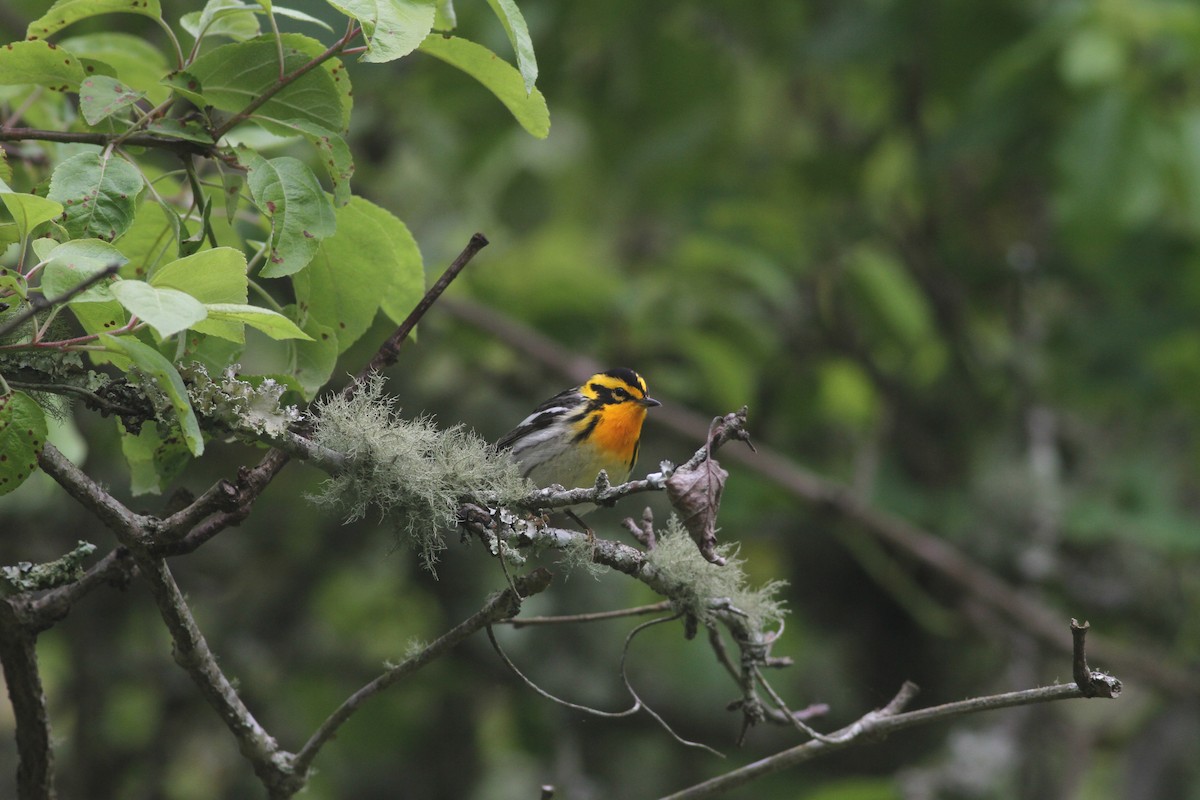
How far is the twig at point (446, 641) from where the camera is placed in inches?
84.4

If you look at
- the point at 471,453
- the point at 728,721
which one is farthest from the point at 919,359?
the point at 471,453

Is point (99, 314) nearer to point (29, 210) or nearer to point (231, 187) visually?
point (29, 210)

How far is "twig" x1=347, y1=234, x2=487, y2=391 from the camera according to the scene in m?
2.28

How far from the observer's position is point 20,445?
6.19 ft

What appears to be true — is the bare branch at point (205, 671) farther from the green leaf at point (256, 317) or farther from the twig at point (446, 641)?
the green leaf at point (256, 317)

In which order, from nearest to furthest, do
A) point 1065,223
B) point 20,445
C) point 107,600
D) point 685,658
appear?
point 20,445
point 1065,223
point 107,600
point 685,658

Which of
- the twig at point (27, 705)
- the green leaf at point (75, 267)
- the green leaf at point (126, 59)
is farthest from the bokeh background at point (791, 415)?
the green leaf at point (75, 267)

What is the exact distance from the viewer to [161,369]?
66.4 inches

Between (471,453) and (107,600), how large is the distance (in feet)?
15.9

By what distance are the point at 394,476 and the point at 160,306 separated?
737 millimetres

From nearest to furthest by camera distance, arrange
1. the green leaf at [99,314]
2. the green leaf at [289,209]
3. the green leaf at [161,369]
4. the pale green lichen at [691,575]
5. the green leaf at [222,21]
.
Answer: the green leaf at [161,369]
the green leaf at [99,314]
the green leaf at [289,209]
the green leaf at [222,21]
the pale green lichen at [691,575]

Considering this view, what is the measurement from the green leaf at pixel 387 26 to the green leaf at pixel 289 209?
9.9 inches

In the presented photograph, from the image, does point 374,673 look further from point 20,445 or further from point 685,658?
point 20,445

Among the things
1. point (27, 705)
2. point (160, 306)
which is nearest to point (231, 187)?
point (160, 306)
